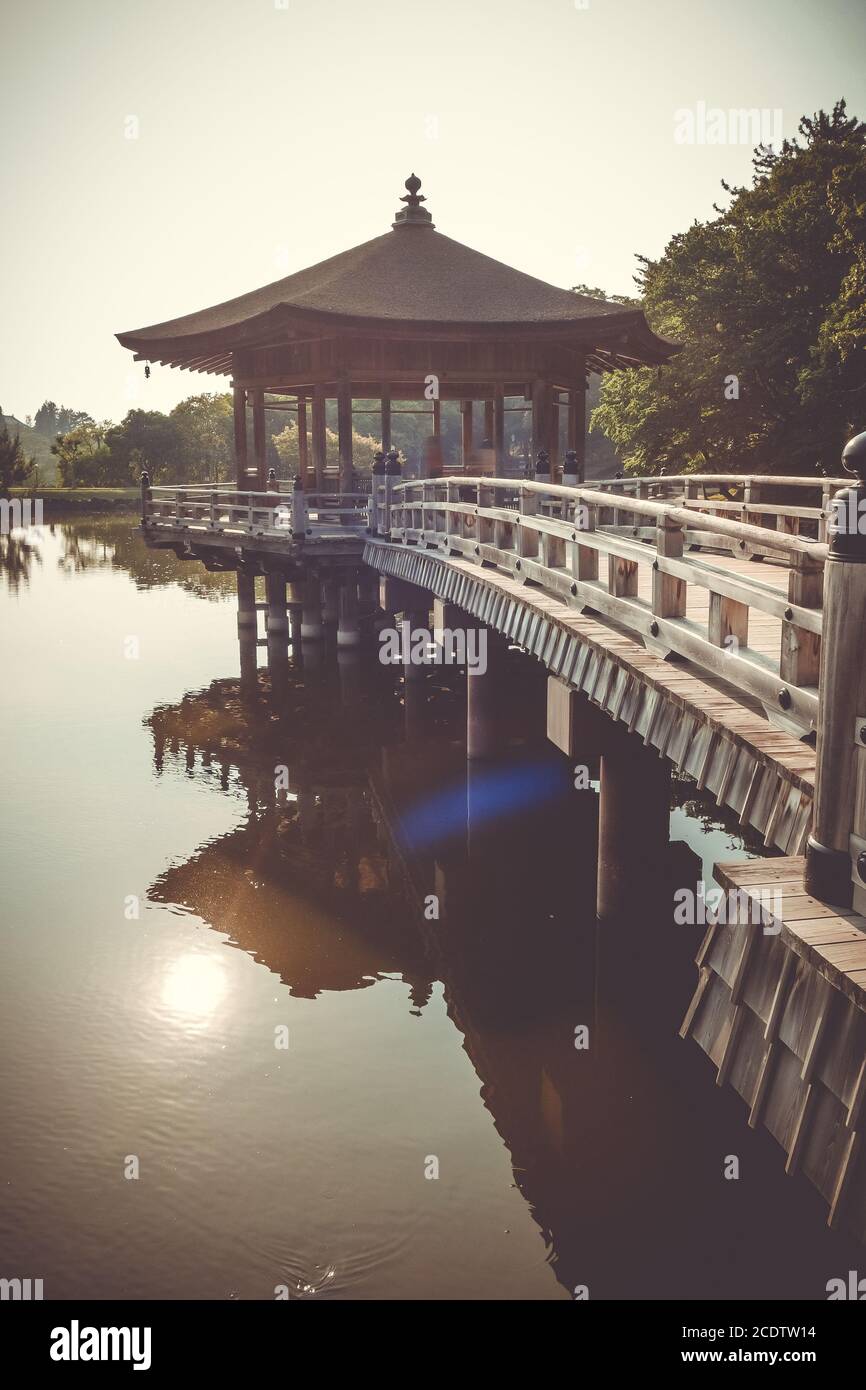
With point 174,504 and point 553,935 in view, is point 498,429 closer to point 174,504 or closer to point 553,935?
point 174,504

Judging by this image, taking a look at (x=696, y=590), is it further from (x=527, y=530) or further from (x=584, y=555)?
(x=527, y=530)

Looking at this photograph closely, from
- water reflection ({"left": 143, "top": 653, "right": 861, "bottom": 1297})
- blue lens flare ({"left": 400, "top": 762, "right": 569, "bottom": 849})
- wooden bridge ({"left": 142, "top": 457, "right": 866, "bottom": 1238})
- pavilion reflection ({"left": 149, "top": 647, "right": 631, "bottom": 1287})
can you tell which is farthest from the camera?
blue lens flare ({"left": 400, "top": 762, "right": 569, "bottom": 849})

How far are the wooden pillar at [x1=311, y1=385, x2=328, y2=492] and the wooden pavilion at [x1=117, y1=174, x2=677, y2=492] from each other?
0.04m

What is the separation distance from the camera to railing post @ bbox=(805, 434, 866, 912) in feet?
14.9

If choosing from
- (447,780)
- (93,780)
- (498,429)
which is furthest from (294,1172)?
(498,429)

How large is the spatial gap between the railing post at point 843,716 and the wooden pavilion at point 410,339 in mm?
18178

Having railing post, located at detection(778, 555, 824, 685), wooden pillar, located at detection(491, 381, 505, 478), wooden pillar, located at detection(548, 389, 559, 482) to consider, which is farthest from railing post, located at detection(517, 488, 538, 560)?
wooden pillar, located at detection(548, 389, 559, 482)

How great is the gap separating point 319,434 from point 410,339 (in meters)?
3.40

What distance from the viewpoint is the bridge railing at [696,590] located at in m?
5.95

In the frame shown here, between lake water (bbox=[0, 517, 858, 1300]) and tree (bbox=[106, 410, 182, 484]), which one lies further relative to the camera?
tree (bbox=[106, 410, 182, 484])

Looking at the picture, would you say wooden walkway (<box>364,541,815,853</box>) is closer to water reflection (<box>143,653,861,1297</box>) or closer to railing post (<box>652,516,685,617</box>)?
railing post (<box>652,516,685,617</box>)

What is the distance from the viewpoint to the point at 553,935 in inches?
516

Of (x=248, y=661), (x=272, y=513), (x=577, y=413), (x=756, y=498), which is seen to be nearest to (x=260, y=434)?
(x=272, y=513)
